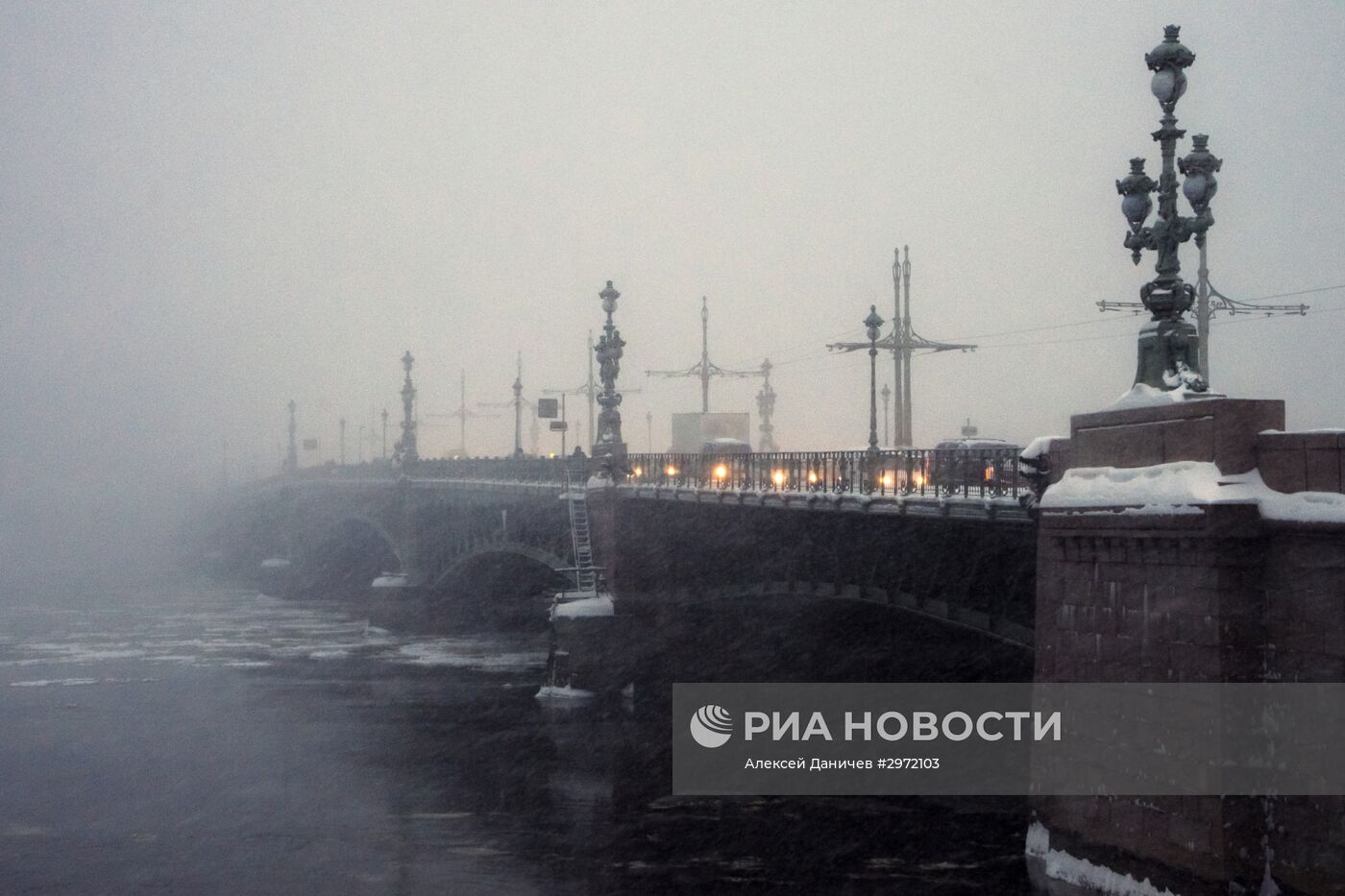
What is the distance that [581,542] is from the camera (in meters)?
43.0

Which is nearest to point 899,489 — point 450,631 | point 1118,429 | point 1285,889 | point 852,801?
point 852,801

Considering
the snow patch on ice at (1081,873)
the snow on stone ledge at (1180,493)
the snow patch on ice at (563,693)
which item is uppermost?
the snow on stone ledge at (1180,493)

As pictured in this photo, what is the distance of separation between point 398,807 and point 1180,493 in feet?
58.2

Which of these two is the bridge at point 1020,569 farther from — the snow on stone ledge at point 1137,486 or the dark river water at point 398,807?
the dark river water at point 398,807

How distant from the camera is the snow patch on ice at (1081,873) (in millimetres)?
15078

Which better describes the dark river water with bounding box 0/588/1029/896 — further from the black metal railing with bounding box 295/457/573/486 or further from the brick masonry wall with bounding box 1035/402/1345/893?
the black metal railing with bounding box 295/457/573/486

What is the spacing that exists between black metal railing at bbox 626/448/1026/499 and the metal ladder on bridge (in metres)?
1.74

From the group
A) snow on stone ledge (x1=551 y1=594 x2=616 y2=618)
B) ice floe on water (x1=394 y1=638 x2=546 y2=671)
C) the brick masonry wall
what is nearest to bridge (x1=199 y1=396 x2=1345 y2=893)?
the brick masonry wall

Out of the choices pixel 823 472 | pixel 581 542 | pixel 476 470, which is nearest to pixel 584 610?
pixel 581 542

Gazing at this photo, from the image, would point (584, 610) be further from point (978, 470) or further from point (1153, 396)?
point (1153, 396)

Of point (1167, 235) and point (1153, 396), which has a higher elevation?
point (1167, 235)

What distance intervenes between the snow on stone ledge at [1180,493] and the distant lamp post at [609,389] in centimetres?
Answer: 2274

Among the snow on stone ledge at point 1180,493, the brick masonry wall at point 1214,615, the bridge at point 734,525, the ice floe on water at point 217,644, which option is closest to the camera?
the brick masonry wall at point 1214,615

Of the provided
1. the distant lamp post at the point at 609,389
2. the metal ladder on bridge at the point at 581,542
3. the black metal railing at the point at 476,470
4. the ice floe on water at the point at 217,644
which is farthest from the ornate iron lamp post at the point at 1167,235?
the ice floe on water at the point at 217,644
